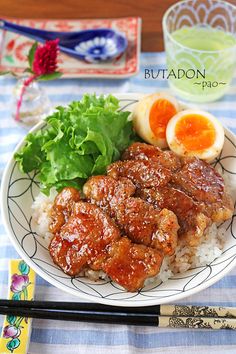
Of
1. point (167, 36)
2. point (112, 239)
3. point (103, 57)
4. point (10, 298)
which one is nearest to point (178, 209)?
point (112, 239)

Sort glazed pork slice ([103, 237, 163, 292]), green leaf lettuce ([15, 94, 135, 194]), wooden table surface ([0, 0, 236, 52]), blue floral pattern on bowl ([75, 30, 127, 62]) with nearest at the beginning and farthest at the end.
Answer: glazed pork slice ([103, 237, 163, 292]), green leaf lettuce ([15, 94, 135, 194]), blue floral pattern on bowl ([75, 30, 127, 62]), wooden table surface ([0, 0, 236, 52])

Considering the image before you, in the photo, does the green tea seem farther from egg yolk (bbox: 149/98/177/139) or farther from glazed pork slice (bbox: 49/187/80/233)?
glazed pork slice (bbox: 49/187/80/233)

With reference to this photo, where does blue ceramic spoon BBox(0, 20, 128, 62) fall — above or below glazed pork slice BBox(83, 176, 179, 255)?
above

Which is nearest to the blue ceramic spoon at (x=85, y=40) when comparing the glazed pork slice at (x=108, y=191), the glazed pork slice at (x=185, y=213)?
the glazed pork slice at (x=108, y=191)

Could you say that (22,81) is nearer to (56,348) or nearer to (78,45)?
(78,45)

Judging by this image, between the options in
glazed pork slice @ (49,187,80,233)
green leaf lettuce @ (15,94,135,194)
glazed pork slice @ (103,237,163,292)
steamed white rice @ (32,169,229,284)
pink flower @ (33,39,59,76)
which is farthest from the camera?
pink flower @ (33,39,59,76)

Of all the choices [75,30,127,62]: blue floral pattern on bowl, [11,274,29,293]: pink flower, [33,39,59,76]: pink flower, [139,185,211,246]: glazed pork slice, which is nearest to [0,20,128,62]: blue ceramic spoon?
[75,30,127,62]: blue floral pattern on bowl
